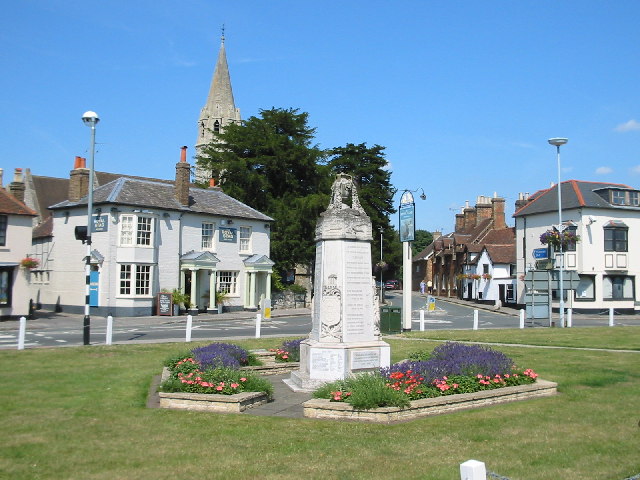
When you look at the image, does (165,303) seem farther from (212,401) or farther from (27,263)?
(212,401)

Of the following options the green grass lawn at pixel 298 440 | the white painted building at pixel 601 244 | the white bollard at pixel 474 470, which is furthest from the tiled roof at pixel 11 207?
the white painted building at pixel 601 244

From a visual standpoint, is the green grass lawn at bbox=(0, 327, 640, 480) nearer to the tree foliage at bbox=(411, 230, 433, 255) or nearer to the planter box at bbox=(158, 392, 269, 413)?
the planter box at bbox=(158, 392, 269, 413)

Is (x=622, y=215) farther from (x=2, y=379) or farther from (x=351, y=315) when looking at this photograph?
(x=2, y=379)

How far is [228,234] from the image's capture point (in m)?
45.3

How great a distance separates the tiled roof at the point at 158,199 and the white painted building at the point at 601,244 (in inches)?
918

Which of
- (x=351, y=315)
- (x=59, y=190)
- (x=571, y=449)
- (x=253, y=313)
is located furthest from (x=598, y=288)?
(x=59, y=190)

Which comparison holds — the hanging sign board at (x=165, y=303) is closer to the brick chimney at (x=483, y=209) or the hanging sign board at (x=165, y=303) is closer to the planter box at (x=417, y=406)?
the planter box at (x=417, y=406)

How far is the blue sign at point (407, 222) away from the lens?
27297 millimetres

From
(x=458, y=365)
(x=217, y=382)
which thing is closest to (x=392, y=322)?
(x=458, y=365)

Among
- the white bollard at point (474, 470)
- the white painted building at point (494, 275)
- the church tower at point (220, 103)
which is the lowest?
the white bollard at point (474, 470)

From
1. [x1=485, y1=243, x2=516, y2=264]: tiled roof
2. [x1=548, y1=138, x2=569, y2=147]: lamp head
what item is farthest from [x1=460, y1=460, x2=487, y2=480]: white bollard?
[x1=485, y1=243, x2=516, y2=264]: tiled roof

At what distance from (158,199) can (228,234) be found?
6032 millimetres

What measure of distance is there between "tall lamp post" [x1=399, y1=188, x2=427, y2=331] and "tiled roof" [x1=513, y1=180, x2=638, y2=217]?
25789mm

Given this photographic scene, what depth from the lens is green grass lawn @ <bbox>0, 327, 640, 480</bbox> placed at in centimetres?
746
